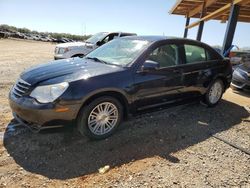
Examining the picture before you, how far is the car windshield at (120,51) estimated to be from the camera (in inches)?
177

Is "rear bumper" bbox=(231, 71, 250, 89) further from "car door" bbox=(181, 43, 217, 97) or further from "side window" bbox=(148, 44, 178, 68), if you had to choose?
"side window" bbox=(148, 44, 178, 68)

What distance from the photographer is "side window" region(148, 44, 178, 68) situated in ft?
15.4

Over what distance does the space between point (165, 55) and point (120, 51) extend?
2.77ft

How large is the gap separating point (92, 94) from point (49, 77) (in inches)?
27.2

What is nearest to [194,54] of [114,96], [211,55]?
[211,55]

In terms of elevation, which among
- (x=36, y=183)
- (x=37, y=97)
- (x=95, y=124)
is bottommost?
(x=36, y=183)

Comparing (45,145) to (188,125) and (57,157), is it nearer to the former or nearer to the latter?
(57,157)

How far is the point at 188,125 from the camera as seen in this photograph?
16.3 feet

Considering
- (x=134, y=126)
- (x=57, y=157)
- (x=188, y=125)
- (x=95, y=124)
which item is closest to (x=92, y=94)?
(x=95, y=124)

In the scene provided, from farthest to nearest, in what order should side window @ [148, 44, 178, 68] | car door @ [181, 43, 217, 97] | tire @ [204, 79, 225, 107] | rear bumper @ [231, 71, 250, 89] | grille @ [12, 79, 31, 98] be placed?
rear bumper @ [231, 71, 250, 89]
tire @ [204, 79, 225, 107]
car door @ [181, 43, 217, 97]
side window @ [148, 44, 178, 68]
grille @ [12, 79, 31, 98]

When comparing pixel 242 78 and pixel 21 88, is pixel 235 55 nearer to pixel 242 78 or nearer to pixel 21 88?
pixel 242 78

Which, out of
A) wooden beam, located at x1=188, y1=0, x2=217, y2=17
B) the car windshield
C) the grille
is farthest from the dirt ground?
wooden beam, located at x1=188, y1=0, x2=217, y2=17

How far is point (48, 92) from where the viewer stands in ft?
11.9

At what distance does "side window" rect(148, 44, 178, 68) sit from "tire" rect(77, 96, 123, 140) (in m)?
1.12
